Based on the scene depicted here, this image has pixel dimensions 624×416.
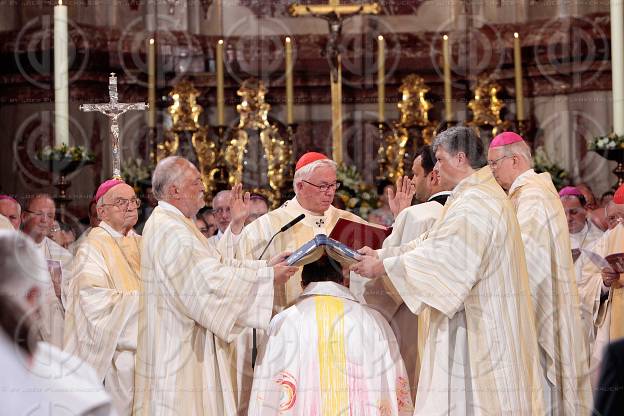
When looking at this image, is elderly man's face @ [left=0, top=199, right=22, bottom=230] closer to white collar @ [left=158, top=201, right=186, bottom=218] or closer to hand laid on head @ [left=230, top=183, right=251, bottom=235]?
hand laid on head @ [left=230, top=183, right=251, bottom=235]

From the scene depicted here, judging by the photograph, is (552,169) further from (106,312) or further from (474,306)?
(106,312)

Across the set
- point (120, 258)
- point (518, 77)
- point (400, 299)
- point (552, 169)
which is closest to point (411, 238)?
point (400, 299)

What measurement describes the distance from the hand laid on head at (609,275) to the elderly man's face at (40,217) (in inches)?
133

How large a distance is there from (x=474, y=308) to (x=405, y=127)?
425 cm

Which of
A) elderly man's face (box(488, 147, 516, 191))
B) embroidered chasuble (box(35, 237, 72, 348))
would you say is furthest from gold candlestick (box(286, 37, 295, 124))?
elderly man's face (box(488, 147, 516, 191))

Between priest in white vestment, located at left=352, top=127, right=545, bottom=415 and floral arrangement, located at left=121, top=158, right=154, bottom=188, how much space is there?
3.63m

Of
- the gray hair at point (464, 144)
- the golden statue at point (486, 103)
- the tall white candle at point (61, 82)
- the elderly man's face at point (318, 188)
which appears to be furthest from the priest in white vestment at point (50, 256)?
the golden statue at point (486, 103)

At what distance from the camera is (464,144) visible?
18.4 feet

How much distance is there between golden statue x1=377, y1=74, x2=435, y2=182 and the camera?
9.45 m

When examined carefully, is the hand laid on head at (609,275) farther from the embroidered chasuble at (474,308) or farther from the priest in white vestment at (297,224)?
the priest in white vestment at (297,224)

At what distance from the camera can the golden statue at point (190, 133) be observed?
9.25 metres

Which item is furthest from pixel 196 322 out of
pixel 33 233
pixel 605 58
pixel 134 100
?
pixel 605 58

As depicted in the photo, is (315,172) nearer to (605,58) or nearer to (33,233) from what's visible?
(33,233)

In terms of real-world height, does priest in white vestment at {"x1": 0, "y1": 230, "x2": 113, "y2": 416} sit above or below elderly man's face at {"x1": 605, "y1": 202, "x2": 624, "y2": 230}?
below
